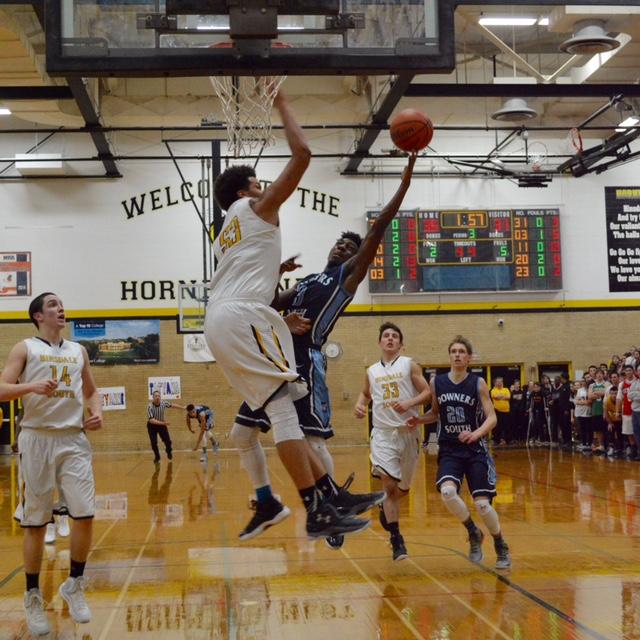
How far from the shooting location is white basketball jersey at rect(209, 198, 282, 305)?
4516 mm

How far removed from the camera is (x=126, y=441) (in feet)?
73.0

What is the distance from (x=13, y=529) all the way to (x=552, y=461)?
10.7 meters

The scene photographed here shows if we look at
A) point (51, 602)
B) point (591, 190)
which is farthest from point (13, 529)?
point (591, 190)

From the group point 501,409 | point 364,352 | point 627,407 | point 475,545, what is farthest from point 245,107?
point 501,409

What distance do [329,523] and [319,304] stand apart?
144 centimetres

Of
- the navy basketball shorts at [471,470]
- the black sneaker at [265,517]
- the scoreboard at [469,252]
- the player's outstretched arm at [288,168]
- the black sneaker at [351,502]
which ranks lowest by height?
the navy basketball shorts at [471,470]

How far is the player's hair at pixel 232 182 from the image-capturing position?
4.80 meters

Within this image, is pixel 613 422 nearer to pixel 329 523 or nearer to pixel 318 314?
pixel 318 314

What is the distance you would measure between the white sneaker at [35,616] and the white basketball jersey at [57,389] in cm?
100

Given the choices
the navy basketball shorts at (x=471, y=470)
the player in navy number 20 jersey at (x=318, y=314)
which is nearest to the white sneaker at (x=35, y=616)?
the player in navy number 20 jersey at (x=318, y=314)

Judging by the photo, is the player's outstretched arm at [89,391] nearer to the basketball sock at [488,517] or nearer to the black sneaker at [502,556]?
the basketball sock at [488,517]

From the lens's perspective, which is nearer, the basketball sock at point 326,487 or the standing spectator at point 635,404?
the basketball sock at point 326,487

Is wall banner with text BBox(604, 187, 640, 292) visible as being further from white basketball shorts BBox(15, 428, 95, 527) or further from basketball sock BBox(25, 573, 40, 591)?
basketball sock BBox(25, 573, 40, 591)

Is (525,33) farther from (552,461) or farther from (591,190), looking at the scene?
(552,461)
